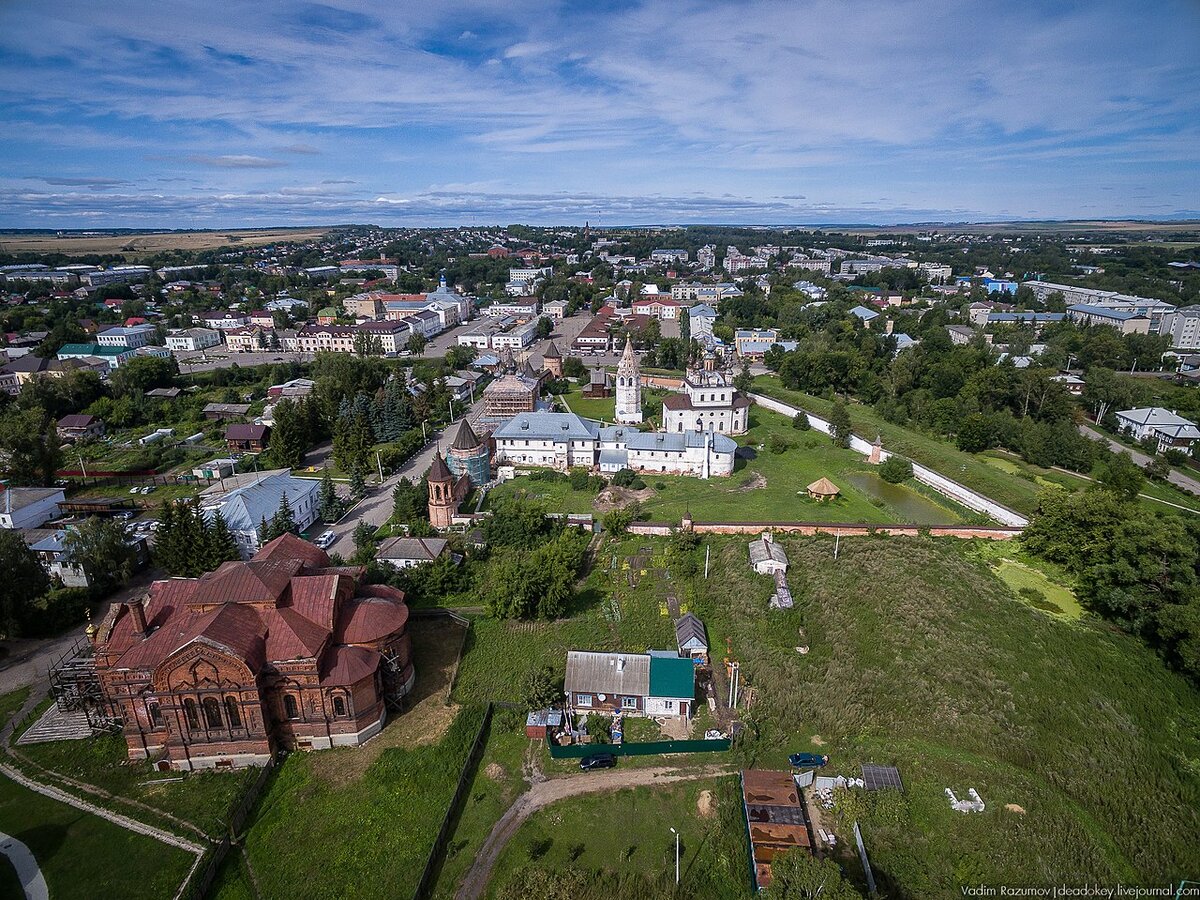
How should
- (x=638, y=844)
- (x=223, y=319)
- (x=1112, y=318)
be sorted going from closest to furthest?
(x=638, y=844), (x=1112, y=318), (x=223, y=319)

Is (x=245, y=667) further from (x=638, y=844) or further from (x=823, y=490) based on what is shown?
(x=823, y=490)

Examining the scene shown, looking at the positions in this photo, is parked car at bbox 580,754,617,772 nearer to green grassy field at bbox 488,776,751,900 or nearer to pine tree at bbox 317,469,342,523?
green grassy field at bbox 488,776,751,900

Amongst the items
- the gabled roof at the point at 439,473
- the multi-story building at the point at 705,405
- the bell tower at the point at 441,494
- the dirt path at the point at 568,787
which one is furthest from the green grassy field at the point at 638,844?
the multi-story building at the point at 705,405

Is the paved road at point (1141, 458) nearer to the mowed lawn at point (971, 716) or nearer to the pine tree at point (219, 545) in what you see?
the mowed lawn at point (971, 716)

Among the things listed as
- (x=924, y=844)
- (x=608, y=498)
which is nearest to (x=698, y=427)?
(x=608, y=498)

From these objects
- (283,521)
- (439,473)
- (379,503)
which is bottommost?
(379,503)

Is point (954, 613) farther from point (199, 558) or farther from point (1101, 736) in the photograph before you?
point (199, 558)

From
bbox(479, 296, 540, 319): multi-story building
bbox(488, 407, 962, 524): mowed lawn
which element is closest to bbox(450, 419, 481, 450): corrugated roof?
bbox(488, 407, 962, 524): mowed lawn

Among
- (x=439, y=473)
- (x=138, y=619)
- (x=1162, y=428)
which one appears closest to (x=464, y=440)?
(x=439, y=473)
